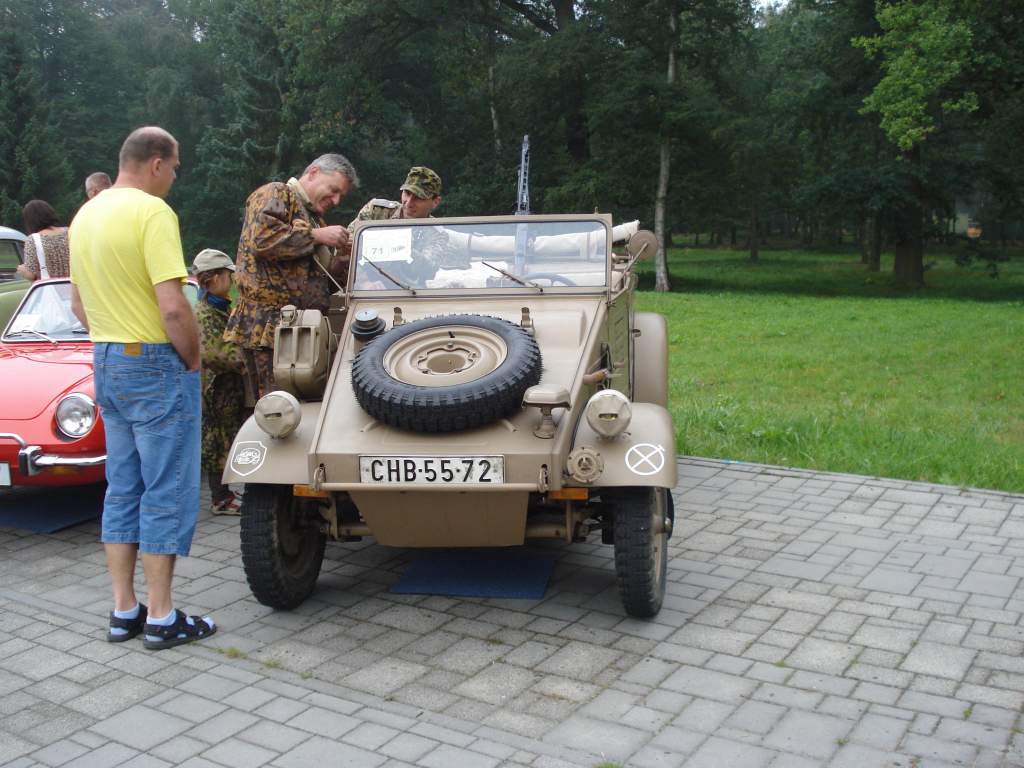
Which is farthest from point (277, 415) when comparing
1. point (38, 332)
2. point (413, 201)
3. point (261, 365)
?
point (38, 332)

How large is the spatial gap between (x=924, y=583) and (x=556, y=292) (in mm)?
2419

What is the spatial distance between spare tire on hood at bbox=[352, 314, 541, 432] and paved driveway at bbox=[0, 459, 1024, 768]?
102 cm

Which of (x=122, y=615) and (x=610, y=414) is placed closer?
(x=610, y=414)

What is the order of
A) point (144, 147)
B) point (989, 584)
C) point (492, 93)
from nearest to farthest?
point (144, 147) → point (989, 584) → point (492, 93)

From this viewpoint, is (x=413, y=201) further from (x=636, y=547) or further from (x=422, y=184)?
(x=636, y=547)

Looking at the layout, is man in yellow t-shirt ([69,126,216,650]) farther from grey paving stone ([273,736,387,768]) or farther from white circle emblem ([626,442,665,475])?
white circle emblem ([626,442,665,475])

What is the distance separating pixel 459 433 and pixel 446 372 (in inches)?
15.5

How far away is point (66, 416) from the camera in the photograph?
248 inches

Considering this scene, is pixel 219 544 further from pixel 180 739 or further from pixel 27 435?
pixel 180 739

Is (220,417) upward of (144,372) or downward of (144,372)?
downward

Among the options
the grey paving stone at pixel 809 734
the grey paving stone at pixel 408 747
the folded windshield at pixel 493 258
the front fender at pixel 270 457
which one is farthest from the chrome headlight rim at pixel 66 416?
the grey paving stone at pixel 809 734

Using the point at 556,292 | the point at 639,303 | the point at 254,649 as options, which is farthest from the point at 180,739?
the point at 639,303

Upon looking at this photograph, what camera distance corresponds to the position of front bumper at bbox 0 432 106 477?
611 centimetres

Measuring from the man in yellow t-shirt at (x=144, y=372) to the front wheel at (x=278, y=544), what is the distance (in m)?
0.29
